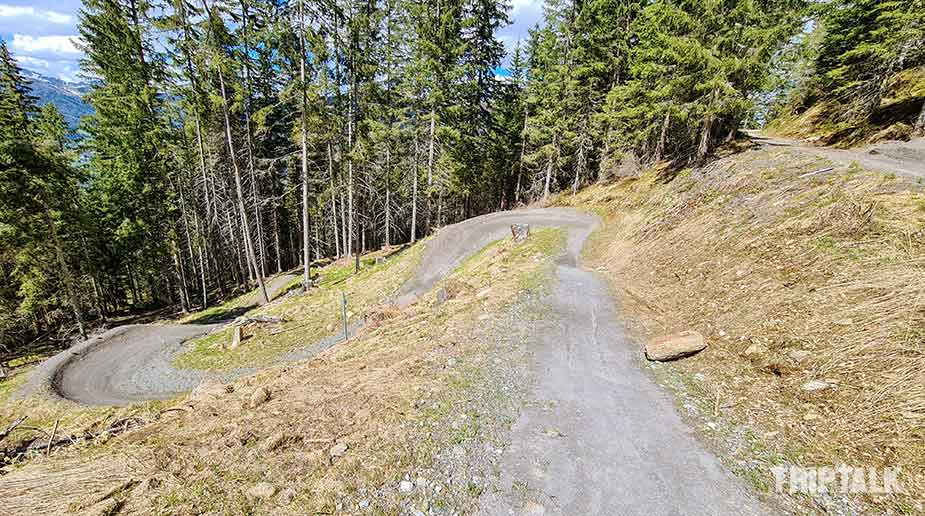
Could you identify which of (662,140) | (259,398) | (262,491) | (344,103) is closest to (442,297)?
(259,398)

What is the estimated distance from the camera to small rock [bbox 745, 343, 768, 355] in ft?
19.8

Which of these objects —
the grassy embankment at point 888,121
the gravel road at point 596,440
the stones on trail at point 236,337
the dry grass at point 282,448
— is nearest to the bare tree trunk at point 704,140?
the grassy embankment at point 888,121

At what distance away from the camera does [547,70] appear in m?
27.7

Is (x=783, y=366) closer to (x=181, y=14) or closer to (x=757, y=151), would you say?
(x=757, y=151)

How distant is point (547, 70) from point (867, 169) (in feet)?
72.9

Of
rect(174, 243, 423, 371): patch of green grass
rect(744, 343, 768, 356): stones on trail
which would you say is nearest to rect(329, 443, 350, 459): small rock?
rect(744, 343, 768, 356): stones on trail

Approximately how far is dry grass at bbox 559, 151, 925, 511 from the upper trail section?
16.5ft

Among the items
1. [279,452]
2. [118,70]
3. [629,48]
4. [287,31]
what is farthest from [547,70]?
[279,452]

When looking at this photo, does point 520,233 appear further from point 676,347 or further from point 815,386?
point 815,386

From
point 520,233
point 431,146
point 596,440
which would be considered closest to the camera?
point 596,440

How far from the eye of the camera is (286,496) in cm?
368

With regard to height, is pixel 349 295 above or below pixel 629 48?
below

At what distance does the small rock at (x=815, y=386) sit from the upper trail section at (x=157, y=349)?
8.94 metres

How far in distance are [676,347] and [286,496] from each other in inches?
263
